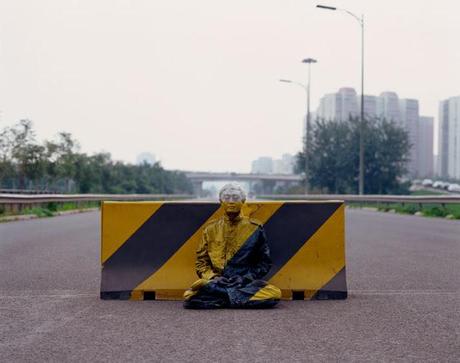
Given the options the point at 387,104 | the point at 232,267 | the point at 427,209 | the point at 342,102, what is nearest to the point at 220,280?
the point at 232,267

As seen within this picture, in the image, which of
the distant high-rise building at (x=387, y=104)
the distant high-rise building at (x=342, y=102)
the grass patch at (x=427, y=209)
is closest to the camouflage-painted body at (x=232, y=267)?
the grass patch at (x=427, y=209)

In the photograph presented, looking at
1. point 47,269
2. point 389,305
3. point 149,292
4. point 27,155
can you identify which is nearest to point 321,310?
point 389,305

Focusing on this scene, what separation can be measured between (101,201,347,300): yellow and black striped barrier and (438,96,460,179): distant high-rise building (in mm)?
118364

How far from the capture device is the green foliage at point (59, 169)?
4069cm

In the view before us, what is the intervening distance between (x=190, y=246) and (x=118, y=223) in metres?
0.70

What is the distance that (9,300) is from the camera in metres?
6.66

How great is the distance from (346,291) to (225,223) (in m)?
1.27

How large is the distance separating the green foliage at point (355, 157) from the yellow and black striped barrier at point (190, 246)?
5326 cm

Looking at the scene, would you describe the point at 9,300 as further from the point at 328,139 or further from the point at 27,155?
the point at 328,139

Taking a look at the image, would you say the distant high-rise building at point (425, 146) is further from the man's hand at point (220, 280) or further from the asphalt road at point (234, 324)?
the man's hand at point (220, 280)

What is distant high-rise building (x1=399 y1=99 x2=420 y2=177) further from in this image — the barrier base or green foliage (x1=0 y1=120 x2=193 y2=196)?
the barrier base

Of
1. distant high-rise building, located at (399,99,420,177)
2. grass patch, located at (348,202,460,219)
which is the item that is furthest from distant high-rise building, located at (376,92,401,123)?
grass patch, located at (348,202,460,219)

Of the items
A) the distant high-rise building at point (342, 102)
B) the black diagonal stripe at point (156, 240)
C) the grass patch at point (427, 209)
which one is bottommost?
the grass patch at point (427, 209)

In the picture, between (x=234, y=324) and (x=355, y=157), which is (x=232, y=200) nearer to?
(x=234, y=324)
